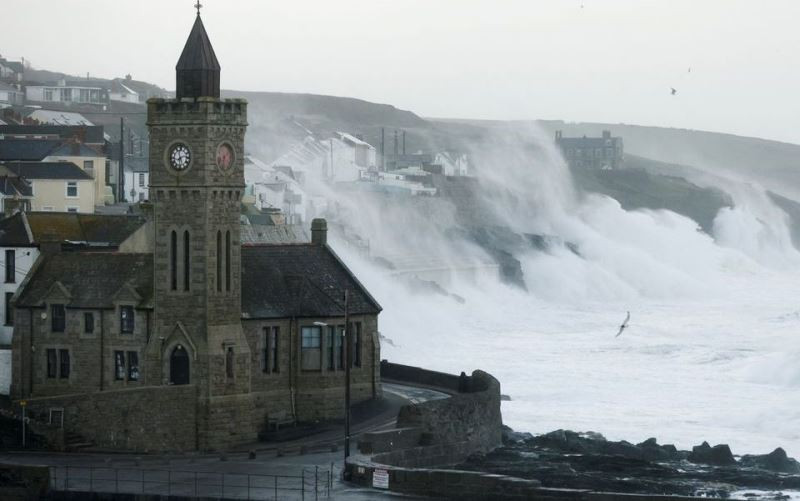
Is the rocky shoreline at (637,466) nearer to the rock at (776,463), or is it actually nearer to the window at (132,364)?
the rock at (776,463)

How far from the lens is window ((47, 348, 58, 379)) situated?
173 feet

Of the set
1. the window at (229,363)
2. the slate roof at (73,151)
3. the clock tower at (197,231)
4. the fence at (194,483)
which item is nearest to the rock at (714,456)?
the clock tower at (197,231)

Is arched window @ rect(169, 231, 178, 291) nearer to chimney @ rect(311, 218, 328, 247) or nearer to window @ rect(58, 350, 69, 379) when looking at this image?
window @ rect(58, 350, 69, 379)

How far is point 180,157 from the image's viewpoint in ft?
163

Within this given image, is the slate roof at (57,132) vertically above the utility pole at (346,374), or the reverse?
the slate roof at (57,132)

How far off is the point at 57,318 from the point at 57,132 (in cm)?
4628

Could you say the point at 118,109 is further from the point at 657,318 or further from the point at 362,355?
the point at 362,355

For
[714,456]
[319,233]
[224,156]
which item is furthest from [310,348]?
[714,456]

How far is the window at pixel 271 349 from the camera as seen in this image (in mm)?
52375

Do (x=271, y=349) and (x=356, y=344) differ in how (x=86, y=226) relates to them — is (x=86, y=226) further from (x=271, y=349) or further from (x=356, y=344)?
(x=356, y=344)

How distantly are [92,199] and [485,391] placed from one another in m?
31.3

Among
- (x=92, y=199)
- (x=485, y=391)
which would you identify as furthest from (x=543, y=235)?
(x=485, y=391)

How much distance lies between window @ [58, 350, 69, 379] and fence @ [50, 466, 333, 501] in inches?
273

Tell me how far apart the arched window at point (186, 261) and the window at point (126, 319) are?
2433 millimetres
